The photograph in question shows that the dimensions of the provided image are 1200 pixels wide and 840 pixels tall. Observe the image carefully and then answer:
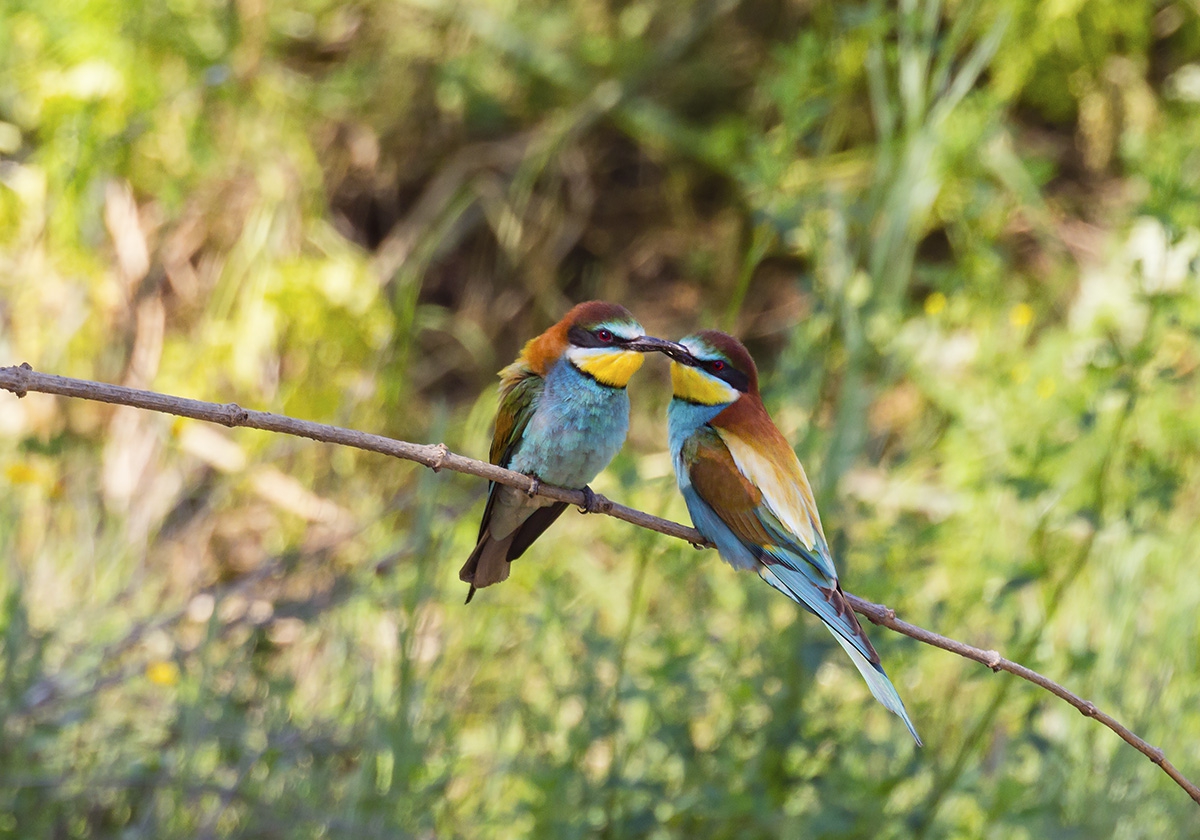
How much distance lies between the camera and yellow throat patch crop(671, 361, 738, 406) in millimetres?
2023

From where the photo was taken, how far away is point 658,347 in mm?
1805

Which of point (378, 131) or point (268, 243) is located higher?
point (378, 131)

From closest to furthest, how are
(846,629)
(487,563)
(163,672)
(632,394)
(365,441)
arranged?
(365,441)
(846,629)
(487,563)
(163,672)
(632,394)

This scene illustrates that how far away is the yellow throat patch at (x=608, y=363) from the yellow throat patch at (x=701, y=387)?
0.38 ft

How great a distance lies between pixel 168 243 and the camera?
179 inches

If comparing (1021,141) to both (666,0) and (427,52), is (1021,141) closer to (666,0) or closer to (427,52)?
(666,0)

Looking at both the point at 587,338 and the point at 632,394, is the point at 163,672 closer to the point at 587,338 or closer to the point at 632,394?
the point at 587,338

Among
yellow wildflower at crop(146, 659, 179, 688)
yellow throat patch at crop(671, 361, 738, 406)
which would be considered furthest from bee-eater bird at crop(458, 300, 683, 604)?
yellow wildflower at crop(146, 659, 179, 688)

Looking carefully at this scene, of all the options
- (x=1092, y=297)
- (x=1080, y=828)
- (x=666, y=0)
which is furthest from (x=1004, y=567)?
(x=666, y=0)

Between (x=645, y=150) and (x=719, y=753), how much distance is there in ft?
10.4

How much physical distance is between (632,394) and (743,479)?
9.34 ft

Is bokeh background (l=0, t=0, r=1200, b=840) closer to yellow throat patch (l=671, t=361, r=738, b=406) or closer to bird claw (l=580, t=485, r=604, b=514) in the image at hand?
yellow throat patch (l=671, t=361, r=738, b=406)

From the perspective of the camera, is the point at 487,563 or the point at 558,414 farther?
the point at 558,414

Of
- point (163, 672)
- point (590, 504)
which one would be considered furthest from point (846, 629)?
point (163, 672)
